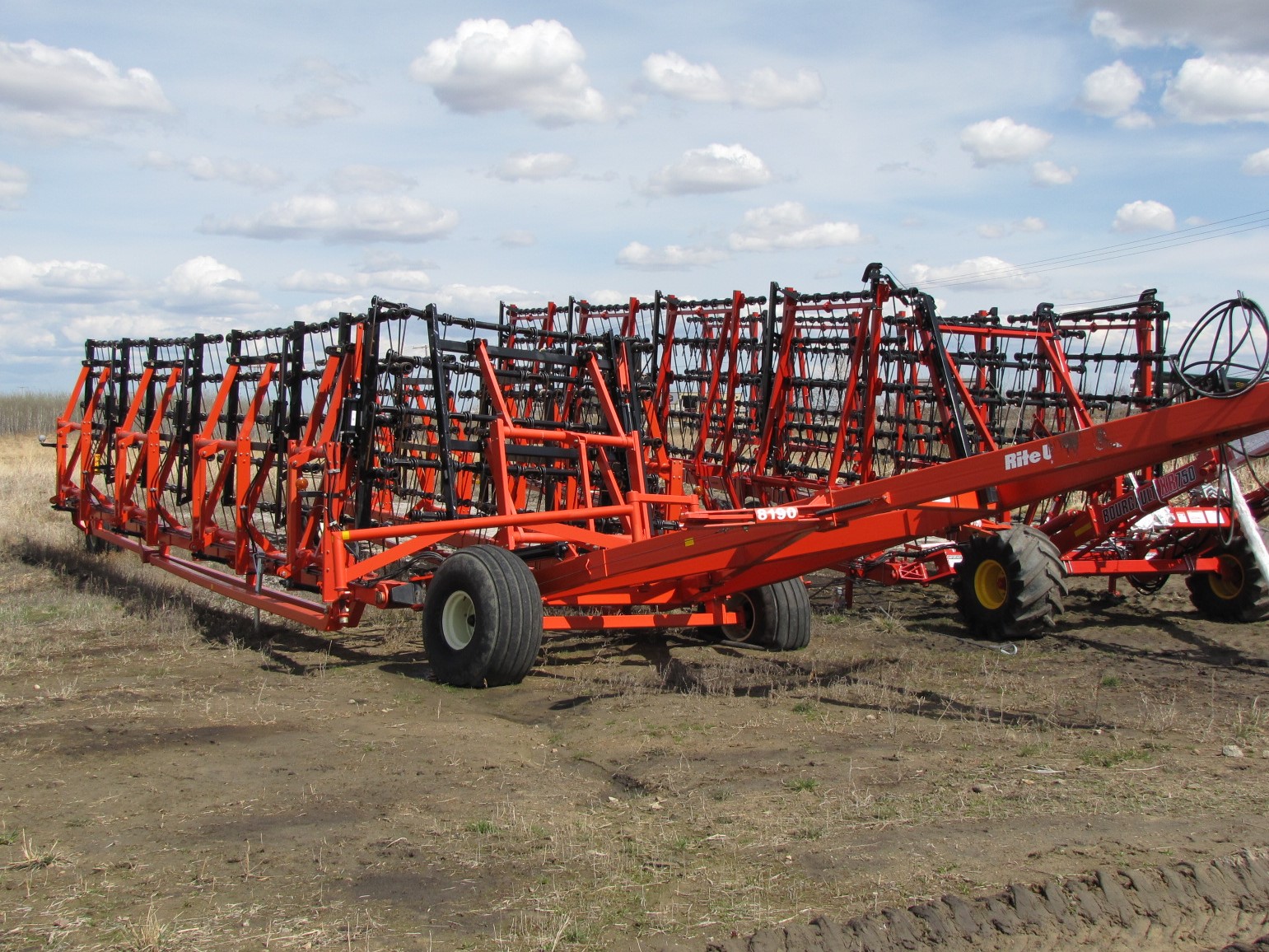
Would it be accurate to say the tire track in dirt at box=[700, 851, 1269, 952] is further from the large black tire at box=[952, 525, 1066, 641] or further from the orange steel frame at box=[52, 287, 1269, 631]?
the large black tire at box=[952, 525, 1066, 641]

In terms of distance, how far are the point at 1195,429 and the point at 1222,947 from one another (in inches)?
107

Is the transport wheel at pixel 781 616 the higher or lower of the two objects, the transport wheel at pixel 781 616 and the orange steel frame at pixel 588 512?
the lower

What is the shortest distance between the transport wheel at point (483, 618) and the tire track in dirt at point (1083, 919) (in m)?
3.93

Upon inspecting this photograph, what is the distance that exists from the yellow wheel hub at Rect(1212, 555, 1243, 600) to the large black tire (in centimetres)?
218

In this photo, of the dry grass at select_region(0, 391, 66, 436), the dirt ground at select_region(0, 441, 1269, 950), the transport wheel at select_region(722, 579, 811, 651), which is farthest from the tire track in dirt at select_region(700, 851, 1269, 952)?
the dry grass at select_region(0, 391, 66, 436)

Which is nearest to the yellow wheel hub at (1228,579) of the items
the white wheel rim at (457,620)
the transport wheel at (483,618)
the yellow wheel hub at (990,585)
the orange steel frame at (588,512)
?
the orange steel frame at (588,512)

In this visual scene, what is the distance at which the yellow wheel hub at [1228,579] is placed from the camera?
1070 cm

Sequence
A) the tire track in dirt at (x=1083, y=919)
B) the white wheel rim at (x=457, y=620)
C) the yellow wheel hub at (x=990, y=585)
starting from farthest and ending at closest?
the yellow wheel hub at (x=990, y=585)
the white wheel rim at (x=457, y=620)
the tire track in dirt at (x=1083, y=919)

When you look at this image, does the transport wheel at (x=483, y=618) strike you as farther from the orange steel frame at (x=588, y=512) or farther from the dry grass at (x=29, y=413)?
the dry grass at (x=29, y=413)

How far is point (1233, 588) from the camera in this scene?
1076cm

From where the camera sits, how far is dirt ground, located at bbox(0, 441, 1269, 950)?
403 cm

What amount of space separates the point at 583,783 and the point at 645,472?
4.06 metres

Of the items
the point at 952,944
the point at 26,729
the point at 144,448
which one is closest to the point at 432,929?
the point at 952,944

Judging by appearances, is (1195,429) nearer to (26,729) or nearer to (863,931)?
(863,931)
